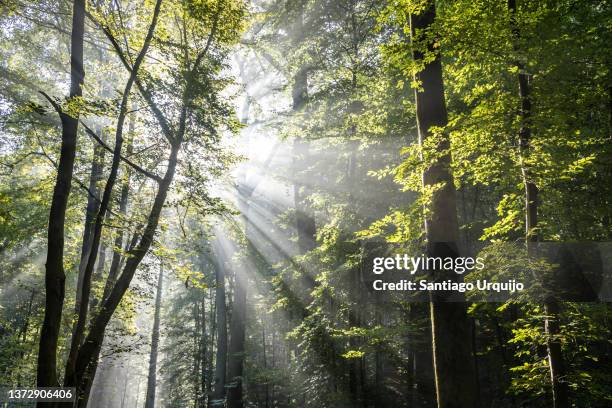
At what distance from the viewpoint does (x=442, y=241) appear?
16.7 feet

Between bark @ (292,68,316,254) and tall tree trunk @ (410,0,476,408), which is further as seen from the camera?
bark @ (292,68,316,254)

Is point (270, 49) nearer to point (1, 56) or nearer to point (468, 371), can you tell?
point (1, 56)

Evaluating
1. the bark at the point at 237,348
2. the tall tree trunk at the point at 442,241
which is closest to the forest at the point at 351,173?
the tall tree trunk at the point at 442,241

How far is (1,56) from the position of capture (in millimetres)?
12492

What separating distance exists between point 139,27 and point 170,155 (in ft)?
7.99

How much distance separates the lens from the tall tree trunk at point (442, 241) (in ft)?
15.3

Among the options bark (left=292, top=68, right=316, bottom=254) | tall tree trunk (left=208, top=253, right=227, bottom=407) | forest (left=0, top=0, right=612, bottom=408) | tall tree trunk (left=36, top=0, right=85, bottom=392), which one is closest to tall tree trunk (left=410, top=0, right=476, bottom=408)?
forest (left=0, top=0, right=612, bottom=408)

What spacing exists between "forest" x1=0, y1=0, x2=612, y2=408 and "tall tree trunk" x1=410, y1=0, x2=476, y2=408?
2 cm

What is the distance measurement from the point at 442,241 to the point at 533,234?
1.16 metres

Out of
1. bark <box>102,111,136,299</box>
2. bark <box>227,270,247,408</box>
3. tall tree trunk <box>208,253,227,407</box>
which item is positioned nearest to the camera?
bark <box>102,111,136,299</box>

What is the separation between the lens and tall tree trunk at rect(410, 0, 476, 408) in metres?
4.65

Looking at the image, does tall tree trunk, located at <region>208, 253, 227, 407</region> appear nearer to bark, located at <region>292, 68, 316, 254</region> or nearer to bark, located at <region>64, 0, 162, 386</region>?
bark, located at <region>292, 68, 316, 254</region>

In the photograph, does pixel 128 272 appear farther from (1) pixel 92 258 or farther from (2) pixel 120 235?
(2) pixel 120 235

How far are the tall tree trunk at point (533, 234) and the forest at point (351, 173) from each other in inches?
1.2
